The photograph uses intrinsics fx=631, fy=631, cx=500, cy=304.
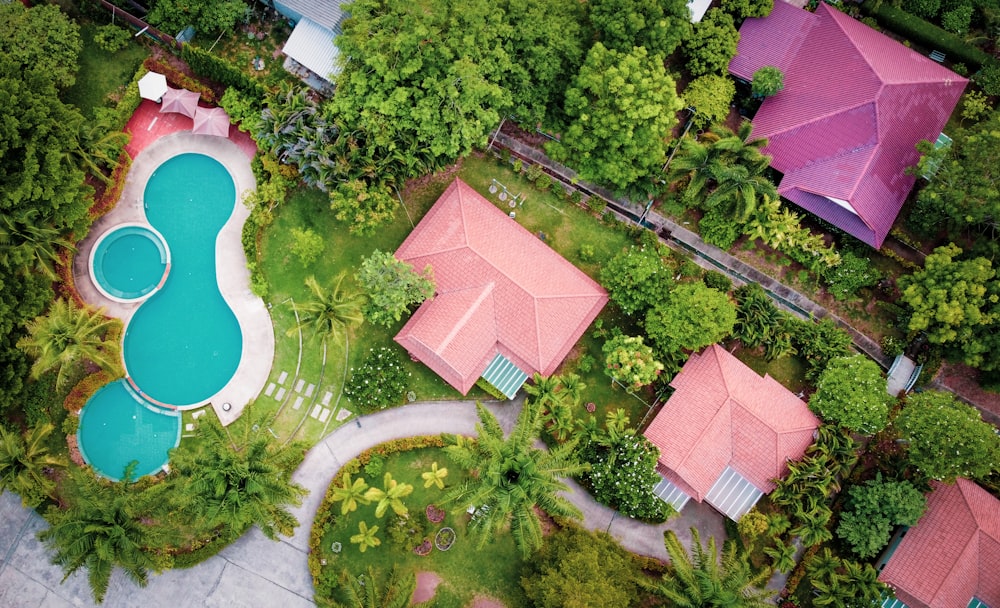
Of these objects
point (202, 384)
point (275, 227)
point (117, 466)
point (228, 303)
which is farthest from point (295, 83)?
point (117, 466)

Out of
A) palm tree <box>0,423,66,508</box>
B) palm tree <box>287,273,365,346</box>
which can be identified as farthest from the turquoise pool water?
palm tree <box>287,273,365,346</box>

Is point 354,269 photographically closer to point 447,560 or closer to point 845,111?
point 447,560

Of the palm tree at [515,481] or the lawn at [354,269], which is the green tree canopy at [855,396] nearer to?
the lawn at [354,269]

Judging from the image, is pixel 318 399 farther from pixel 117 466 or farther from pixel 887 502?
pixel 887 502

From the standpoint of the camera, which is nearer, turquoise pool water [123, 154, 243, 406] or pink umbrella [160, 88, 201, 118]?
pink umbrella [160, 88, 201, 118]

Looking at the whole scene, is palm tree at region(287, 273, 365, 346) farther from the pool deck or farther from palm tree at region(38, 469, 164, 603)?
palm tree at region(38, 469, 164, 603)

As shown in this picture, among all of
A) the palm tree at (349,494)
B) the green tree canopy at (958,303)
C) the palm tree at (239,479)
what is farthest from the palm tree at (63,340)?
the green tree canopy at (958,303)
